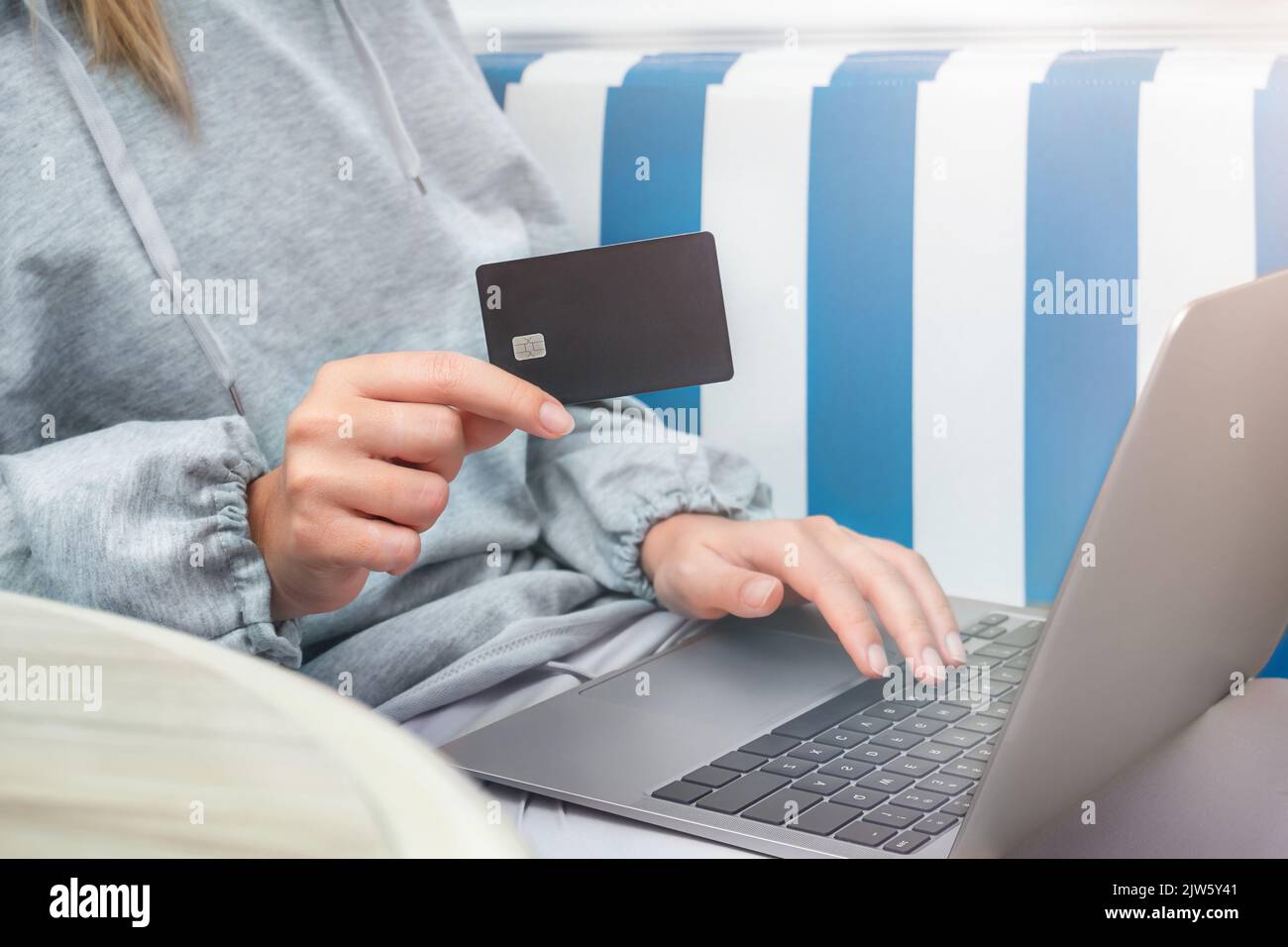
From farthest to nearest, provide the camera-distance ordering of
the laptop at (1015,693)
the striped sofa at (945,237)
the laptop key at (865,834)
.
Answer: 1. the striped sofa at (945,237)
2. the laptop key at (865,834)
3. the laptop at (1015,693)

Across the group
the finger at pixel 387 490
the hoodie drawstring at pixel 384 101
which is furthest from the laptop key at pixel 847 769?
the hoodie drawstring at pixel 384 101

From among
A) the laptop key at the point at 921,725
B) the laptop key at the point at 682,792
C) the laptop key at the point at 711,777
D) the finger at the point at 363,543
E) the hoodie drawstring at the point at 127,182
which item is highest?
the hoodie drawstring at the point at 127,182

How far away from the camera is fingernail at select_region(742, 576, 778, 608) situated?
701mm

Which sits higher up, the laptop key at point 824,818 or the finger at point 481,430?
the finger at point 481,430

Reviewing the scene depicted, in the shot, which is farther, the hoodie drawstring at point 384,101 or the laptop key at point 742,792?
the hoodie drawstring at point 384,101

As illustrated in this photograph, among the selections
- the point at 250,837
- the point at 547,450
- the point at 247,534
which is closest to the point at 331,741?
the point at 250,837

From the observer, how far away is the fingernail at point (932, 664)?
628 millimetres

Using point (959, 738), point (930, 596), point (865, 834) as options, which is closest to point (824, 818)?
point (865, 834)

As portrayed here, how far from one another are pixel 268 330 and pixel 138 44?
0.65 ft

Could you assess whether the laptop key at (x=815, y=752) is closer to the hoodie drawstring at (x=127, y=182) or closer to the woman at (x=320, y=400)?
the woman at (x=320, y=400)

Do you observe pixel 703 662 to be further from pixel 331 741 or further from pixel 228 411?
pixel 331 741

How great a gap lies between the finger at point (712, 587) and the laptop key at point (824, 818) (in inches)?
7.8

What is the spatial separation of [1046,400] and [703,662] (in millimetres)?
379

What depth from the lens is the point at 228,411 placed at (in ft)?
2.54
